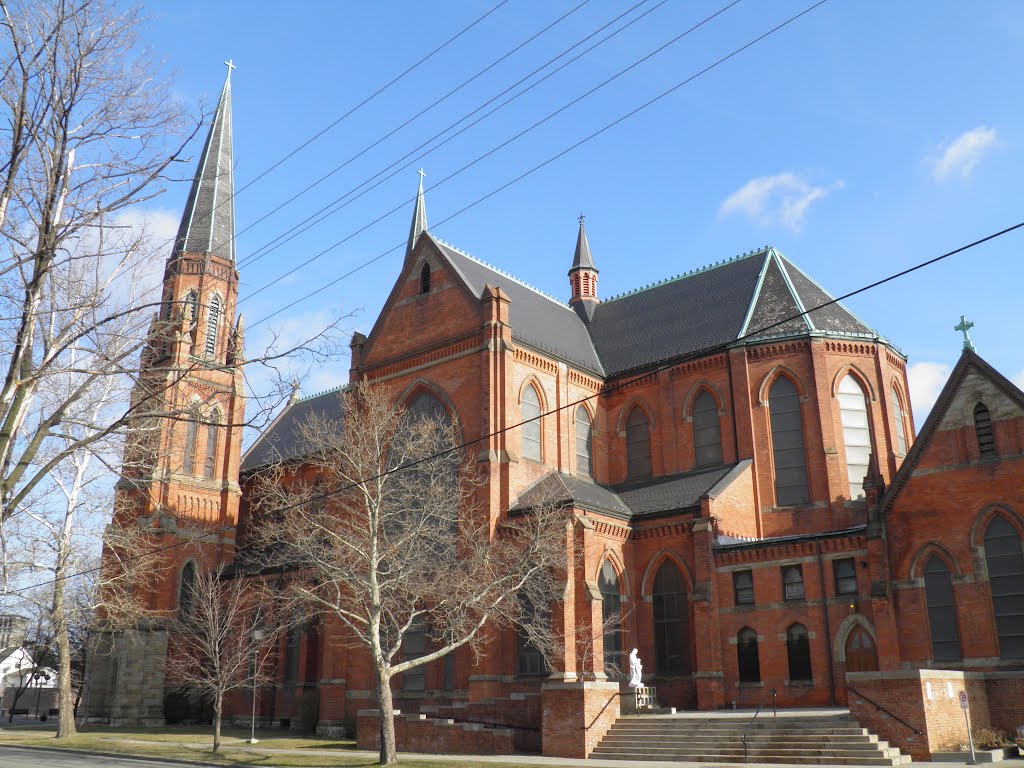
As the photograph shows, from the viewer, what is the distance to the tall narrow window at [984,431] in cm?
2614

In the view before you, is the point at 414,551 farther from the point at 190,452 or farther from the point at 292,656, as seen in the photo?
the point at 190,452

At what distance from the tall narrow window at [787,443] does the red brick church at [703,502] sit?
8 cm

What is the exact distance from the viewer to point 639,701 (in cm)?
2794

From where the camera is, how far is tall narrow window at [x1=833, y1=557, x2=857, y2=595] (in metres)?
27.9

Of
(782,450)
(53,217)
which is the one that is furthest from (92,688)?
(53,217)

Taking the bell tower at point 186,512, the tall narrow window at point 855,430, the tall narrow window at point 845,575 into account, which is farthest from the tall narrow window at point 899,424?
the bell tower at point 186,512

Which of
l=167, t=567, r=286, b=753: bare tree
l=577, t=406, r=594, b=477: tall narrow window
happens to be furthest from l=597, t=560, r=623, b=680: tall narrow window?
l=167, t=567, r=286, b=753: bare tree

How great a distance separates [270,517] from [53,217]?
39.2m

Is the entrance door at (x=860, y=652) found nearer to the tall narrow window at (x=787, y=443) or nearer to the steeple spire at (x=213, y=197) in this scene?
the tall narrow window at (x=787, y=443)

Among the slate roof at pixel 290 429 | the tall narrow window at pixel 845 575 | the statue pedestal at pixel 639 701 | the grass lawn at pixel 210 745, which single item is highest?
the slate roof at pixel 290 429

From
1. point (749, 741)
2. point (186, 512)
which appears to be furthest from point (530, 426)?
point (186, 512)

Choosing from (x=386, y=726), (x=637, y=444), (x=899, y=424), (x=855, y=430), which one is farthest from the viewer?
(x=637, y=444)

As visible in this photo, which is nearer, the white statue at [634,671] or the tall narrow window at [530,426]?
the white statue at [634,671]

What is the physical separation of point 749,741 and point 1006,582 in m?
8.96
